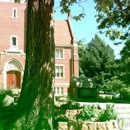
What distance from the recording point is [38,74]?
856 centimetres

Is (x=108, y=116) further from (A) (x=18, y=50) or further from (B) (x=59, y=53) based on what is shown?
(B) (x=59, y=53)

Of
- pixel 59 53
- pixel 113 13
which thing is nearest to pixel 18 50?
pixel 59 53

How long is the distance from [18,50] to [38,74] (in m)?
30.2

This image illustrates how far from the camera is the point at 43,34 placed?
8.80m

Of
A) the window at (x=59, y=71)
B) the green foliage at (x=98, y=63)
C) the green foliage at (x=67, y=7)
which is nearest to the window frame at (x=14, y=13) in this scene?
the window at (x=59, y=71)

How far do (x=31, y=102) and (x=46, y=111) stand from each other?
1.87ft

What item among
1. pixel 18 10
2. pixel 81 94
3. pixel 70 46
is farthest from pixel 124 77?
pixel 18 10

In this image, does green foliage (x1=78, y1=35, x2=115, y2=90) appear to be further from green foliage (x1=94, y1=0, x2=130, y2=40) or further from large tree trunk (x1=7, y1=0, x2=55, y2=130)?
large tree trunk (x1=7, y1=0, x2=55, y2=130)

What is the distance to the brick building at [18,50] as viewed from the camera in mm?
37500

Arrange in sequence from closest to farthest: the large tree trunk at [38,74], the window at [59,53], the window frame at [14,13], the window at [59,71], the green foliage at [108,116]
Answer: the large tree trunk at [38,74] → the green foliage at [108,116] → the window frame at [14,13] → the window at [59,71] → the window at [59,53]

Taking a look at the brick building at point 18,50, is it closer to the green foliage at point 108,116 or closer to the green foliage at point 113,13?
the green foliage at point 113,13

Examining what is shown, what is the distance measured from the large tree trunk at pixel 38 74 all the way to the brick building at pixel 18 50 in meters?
28.0

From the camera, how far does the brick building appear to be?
1476 inches

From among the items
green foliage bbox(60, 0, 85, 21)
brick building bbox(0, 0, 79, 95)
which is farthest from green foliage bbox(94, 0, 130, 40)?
brick building bbox(0, 0, 79, 95)
